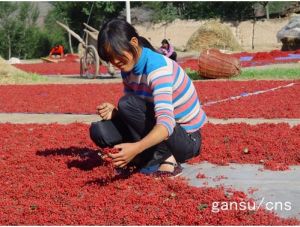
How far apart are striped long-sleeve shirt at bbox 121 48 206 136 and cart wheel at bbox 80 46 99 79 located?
12890 millimetres

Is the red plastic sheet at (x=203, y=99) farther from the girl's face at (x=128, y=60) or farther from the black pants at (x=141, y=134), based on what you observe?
the girl's face at (x=128, y=60)

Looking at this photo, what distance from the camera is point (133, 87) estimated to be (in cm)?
410

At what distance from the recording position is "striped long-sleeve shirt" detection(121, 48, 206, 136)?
3.66 m

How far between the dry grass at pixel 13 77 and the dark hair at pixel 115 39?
12896 mm

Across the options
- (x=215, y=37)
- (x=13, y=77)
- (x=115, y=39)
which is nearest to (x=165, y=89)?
(x=115, y=39)

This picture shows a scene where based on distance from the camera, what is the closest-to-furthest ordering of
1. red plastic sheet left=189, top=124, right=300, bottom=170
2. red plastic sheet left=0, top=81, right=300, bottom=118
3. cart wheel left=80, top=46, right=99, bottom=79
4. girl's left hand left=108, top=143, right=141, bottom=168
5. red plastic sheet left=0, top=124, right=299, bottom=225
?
red plastic sheet left=0, top=124, right=299, bottom=225
girl's left hand left=108, top=143, right=141, bottom=168
red plastic sheet left=189, top=124, right=300, bottom=170
red plastic sheet left=0, top=81, right=300, bottom=118
cart wheel left=80, top=46, right=99, bottom=79

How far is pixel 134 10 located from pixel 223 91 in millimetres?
38140

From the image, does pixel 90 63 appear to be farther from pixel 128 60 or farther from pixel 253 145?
pixel 128 60

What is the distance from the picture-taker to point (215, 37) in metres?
29.0

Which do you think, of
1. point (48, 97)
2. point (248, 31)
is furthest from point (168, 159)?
point (248, 31)

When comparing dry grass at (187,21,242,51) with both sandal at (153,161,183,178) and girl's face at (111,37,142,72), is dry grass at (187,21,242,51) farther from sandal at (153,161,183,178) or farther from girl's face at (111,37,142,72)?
girl's face at (111,37,142,72)

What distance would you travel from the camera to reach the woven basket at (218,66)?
14.1 meters

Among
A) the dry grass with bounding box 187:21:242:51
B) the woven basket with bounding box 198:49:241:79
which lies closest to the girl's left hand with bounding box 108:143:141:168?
the woven basket with bounding box 198:49:241:79

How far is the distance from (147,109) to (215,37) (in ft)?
83.9
